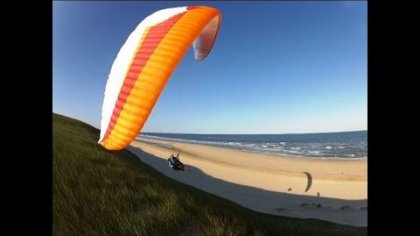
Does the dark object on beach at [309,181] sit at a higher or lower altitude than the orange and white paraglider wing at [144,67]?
lower

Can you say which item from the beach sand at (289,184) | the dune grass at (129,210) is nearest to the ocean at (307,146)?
the beach sand at (289,184)

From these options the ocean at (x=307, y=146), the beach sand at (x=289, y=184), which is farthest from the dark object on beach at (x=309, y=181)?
the ocean at (x=307, y=146)

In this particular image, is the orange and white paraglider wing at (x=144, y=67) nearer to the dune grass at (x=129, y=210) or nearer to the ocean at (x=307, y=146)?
the dune grass at (x=129, y=210)

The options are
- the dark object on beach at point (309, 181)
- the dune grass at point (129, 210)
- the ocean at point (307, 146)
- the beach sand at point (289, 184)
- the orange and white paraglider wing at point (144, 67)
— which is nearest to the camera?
the orange and white paraglider wing at point (144, 67)

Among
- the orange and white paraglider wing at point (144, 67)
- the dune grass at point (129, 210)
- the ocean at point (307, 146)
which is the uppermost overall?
the orange and white paraglider wing at point (144, 67)

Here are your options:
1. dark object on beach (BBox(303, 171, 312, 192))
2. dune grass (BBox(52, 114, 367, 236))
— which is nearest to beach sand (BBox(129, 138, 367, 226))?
dark object on beach (BBox(303, 171, 312, 192))

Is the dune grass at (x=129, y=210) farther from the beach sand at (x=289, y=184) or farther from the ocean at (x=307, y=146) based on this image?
the ocean at (x=307, y=146)

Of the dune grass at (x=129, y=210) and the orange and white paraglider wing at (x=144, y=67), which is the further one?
the dune grass at (x=129, y=210)

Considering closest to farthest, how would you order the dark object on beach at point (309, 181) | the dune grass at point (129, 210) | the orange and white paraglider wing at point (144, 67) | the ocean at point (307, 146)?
the orange and white paraglider wing at point (144, 67)
the dune grass at point (129, 210)
the dark object on beach at point (309, 181)
the ocean at point (307, 146)
